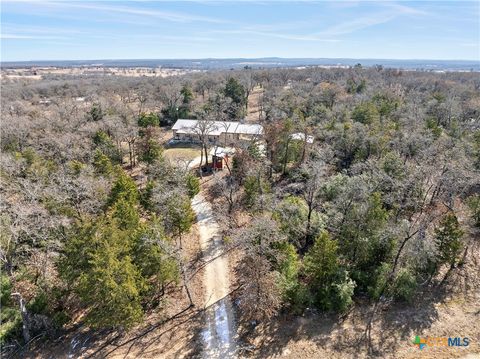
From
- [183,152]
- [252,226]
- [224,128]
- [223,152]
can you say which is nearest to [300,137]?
[223,152]

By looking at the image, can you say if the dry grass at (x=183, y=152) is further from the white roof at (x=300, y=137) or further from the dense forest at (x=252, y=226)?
the white roof at (x=300, y=137)

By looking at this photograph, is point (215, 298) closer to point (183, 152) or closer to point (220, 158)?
point (220, 158)

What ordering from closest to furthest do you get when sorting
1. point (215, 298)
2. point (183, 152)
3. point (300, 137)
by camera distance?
point (215, 298) < point (300, 137) < point (183, 152)

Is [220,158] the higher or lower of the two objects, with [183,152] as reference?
higher

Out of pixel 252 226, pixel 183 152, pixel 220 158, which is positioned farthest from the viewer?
pixel 183 152

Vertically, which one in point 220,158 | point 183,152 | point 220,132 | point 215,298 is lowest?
point 215,298

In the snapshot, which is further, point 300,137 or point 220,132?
point 220,132

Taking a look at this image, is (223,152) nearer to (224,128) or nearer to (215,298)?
(224,128)

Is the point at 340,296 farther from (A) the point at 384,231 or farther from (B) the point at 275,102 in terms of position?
(B) the point at 275,102

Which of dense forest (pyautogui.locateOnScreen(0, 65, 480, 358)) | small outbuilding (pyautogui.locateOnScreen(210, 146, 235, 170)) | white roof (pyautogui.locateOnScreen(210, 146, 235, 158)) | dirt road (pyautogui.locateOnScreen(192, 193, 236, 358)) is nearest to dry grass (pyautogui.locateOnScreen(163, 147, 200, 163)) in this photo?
white roof (pyautogui.locateOnScreen(210, 146, 235, 158))

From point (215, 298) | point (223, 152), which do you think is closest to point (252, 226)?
point (215, 298)
